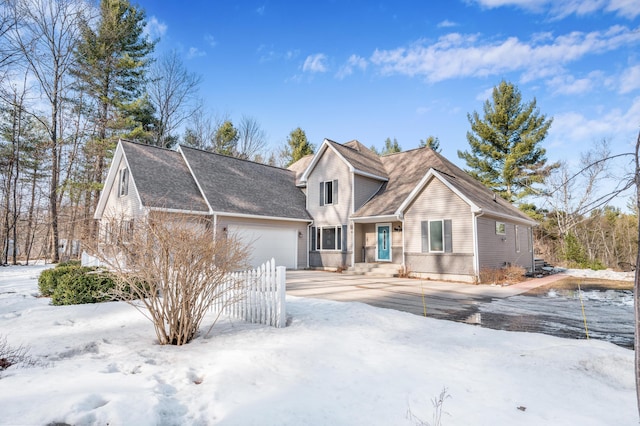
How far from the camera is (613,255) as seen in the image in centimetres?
2725

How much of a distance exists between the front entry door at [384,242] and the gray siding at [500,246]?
476 cm

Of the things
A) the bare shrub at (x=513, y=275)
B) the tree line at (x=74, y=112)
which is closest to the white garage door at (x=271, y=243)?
the tree line at (x=74, y=112)

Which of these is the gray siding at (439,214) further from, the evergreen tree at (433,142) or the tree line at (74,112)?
the evergreen tree at (433,142)

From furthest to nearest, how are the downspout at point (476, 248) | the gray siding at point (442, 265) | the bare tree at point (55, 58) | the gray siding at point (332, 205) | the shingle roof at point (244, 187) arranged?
the bare tree at point (55, 58) → the gray siding at point (332, 205) → the shingle roof at point (244, 187) → the gray siding at point (442, 265) → the downspout at point (476, 248)

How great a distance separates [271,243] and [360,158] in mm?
7488

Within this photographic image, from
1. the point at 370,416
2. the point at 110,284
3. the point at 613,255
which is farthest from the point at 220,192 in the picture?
the point at 613,255

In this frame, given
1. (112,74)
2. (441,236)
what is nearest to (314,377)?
(441,236)

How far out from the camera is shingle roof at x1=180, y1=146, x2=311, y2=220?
16750mm

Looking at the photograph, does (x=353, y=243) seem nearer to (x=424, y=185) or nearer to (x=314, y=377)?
(x=424, y=185)

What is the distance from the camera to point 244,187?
18734 mm

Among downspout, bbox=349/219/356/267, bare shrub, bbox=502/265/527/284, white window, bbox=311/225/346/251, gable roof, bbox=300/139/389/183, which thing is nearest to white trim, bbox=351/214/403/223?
downspout, bbox=349/219/356/267

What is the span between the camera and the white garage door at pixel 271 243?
1720cm

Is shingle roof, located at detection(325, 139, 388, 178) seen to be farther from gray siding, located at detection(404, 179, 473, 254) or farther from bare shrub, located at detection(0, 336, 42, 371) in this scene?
bare shrub, located at detection(0, 336, 42, 371)

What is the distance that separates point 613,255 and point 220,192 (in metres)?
31.6
